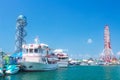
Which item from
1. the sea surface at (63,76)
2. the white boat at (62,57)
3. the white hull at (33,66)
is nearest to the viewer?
the sea surface at (63,76)

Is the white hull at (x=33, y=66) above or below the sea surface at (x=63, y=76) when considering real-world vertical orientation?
above

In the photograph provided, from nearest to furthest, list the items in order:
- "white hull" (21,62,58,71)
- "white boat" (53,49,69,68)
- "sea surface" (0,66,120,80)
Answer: "sea surface" (0,66,120,80)
"white hull" (21,62,58,71)
"white boat" (53,49,69,68)

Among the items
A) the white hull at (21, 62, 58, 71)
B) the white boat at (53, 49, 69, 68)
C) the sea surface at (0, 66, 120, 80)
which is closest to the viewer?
the sea surface at (0, 66, 120, 80)

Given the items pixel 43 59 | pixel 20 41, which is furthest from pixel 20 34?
pixel 43 59

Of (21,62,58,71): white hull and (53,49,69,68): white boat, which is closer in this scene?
(21,62,58,71): white hull

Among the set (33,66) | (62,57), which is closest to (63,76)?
(33,66)

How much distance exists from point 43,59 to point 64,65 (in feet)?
191

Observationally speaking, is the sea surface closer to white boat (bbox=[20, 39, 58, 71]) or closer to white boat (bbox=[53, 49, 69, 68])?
white boat (bbox=[20, 39, 58, 71])

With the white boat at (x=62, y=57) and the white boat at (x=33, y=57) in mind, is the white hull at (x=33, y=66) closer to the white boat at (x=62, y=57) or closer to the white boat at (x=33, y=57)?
the white boat at (x=33, y=57)

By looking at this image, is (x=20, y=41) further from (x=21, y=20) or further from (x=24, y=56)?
(x=24, y=56)

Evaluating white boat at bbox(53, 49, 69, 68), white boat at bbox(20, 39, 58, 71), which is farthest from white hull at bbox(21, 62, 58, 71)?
white boat at bbox(53, 49, 69, 68)

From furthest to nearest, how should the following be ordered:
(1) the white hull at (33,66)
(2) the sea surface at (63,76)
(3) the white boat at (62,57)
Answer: (3) the white boat at (62,57) < (1) the white hull at (33,66) < (2) the sea surface at (63,76)

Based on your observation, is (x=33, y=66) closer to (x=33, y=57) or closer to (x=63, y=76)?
(x=33, y=57)

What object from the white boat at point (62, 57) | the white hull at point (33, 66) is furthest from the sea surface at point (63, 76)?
the white boat at point (62, 57)
